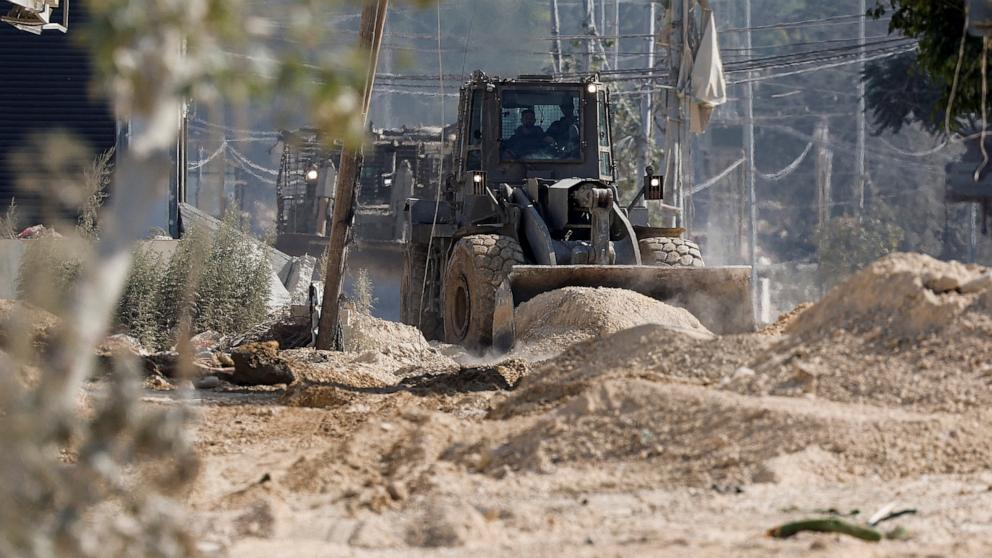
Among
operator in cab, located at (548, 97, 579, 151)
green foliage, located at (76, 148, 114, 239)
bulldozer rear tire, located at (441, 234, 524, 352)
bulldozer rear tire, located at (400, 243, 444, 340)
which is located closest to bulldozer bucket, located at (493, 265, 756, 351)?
bulldozer rear tire, located at (441, 234, 524, 352)

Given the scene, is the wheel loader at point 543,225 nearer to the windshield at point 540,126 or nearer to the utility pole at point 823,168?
the windshield at point 540,126

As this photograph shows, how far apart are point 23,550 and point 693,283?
40.0 ft

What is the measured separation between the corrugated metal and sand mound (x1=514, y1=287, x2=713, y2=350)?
28.3 ft

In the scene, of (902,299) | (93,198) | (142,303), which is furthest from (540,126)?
(902,299)

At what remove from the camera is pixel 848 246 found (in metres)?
47.8

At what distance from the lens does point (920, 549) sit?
580 cm

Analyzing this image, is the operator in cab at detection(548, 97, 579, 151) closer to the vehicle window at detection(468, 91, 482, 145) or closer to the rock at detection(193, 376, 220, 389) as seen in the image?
the vehicle window at detection(468, 91, 482, 145)

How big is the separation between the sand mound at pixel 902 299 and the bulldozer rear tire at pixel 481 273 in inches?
252

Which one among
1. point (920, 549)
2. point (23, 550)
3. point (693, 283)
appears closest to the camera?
point (23, 550)

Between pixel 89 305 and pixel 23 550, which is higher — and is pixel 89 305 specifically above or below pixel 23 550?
above

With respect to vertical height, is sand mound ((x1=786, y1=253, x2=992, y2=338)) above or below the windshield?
below

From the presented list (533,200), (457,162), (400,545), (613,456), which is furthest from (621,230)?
(400,545)

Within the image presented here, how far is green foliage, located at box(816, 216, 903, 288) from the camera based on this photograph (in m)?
47.0

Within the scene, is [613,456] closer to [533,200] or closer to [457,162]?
[533,200]
